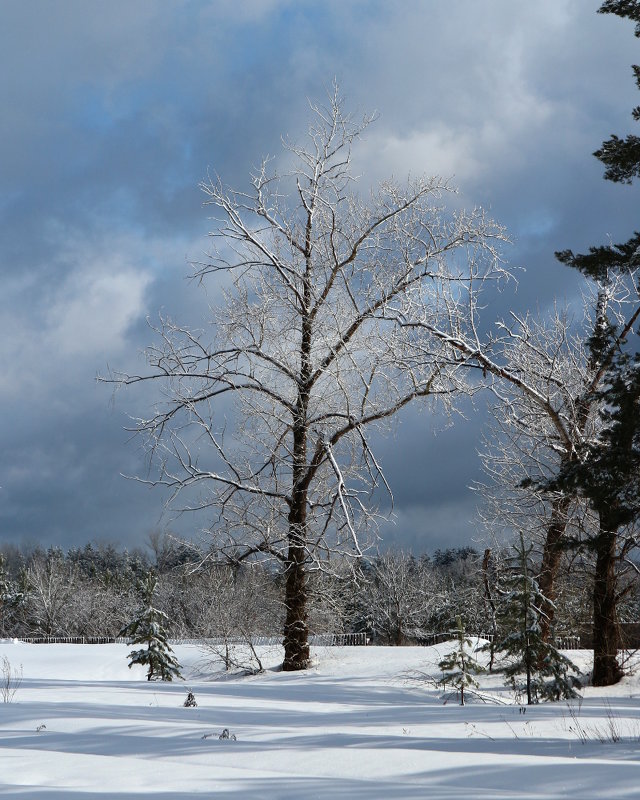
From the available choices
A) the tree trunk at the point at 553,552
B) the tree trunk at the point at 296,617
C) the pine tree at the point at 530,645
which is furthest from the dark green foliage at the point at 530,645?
the tree trunk at the point at 296,617

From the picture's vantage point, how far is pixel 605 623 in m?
14.2

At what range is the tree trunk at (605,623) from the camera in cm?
1424

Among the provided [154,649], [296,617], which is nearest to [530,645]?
[296,617]

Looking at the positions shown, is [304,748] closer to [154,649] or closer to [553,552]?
[553,552]

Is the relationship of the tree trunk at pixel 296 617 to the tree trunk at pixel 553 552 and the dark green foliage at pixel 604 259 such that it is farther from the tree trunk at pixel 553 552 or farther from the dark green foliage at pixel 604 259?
the dark green foliage at pixel 604 259

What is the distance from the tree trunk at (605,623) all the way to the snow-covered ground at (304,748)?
9.31 ft

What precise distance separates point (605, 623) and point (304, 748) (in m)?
10.3

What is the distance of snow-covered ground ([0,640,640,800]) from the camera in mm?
4023

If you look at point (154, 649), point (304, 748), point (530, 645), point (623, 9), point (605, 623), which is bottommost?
point (154, 649)

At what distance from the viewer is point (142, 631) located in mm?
20562

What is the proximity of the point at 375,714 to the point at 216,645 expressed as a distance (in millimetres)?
12441

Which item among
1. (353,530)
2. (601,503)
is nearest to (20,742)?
(601,503)

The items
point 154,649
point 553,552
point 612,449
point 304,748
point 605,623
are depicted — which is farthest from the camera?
point 154,649

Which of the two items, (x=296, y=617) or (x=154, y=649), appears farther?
(x=154, y=649)
